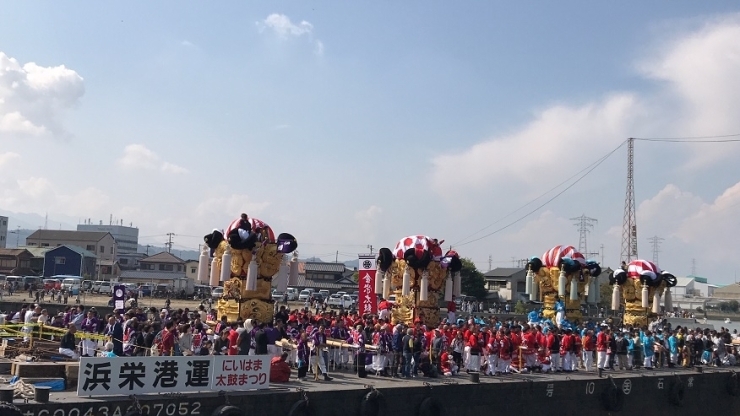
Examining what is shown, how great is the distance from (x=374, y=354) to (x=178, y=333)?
20.0 ft

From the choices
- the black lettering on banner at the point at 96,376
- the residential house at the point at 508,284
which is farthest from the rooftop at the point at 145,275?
the black lettering on banner at the point at 96,376

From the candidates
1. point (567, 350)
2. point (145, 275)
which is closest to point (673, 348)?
point (567, 350)

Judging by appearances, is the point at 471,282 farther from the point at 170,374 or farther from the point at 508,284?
the point at 170,374

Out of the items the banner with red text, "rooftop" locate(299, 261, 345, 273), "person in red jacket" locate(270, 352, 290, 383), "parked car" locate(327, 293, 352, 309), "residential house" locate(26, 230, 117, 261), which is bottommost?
Answer: "person in red jacket" locate(270, 352, 290, 383)

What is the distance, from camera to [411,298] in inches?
1216

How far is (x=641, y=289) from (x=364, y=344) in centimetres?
2493

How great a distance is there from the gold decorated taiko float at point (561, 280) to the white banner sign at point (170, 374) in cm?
2446

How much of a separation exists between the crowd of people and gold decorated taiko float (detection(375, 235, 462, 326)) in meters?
4.31

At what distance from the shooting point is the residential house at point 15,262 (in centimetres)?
8081

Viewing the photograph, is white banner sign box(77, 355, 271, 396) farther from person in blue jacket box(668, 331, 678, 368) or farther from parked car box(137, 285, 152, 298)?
parked car box(137, 285, 152, 298)

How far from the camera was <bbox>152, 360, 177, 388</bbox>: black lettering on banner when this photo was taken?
47.8 ft

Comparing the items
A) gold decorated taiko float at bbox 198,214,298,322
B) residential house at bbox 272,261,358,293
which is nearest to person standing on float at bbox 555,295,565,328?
gold decorated taiko float at bbox 198,214,298,322

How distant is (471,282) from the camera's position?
74.3m

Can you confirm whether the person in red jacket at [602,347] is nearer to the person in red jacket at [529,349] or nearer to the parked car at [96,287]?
the person in red jacket at [529,349]
